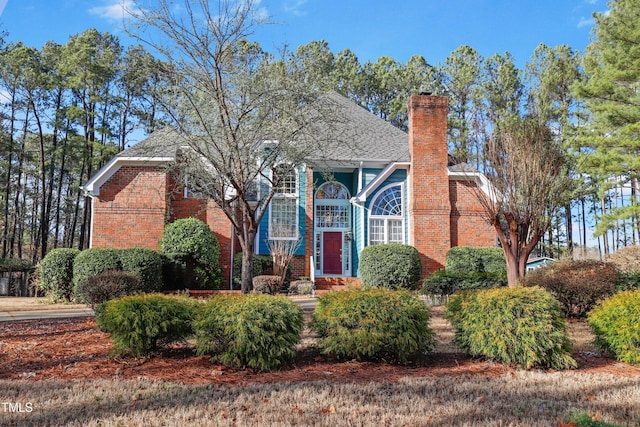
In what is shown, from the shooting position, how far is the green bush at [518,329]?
5.64m

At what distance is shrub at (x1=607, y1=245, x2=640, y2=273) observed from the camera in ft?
40.3

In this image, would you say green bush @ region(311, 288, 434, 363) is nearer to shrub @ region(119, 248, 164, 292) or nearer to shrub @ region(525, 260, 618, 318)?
shrub @ region(525, 260, 618, 318)

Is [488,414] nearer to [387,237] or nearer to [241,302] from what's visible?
[241,302]

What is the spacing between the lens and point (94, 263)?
1335 centimetres

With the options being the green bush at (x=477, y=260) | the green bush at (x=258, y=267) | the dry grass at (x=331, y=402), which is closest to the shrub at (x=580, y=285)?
the dry grass at (x=331, y=402)

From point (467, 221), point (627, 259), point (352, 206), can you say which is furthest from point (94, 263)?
point (627, 259)

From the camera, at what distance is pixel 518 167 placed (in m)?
9.72

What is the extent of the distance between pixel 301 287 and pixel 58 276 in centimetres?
732

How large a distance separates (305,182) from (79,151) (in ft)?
58.4

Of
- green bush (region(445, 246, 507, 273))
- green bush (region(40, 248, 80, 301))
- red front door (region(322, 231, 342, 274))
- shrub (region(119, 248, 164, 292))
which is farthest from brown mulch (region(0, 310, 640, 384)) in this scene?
red front door (region(322, 231, 342, 274))

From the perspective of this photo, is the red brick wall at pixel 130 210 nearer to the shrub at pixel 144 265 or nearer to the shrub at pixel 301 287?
the shrub at pixel 144 265

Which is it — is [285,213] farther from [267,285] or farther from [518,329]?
[518,329]

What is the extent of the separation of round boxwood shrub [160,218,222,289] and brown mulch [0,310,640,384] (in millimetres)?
8824

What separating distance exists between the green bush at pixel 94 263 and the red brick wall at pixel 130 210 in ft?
10.1
